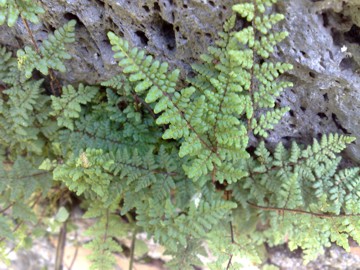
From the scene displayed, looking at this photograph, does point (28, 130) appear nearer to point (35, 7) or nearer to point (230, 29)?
point (35, 7)

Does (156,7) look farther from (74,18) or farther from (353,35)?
(353,35)

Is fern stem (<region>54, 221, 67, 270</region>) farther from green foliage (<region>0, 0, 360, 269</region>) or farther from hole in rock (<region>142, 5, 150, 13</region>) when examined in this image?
hole in rock (<region>142, 5, 150, 13</region>)

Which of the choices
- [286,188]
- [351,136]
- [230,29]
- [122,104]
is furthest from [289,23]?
[122,104]

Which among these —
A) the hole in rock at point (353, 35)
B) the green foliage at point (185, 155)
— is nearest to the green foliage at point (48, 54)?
the green foliage at point (185, 155)

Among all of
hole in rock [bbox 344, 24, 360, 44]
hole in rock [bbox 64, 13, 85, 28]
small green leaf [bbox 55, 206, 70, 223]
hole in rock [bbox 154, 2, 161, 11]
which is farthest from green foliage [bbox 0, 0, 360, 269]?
small green leaf [bbox 55, 206, 70, 223]

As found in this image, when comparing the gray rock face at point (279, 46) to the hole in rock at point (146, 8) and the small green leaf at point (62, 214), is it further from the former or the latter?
the small green leaf at point (62, 214)

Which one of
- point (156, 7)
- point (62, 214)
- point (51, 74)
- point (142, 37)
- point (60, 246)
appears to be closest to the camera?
point (156, 7)

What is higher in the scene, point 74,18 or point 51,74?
point 74,18

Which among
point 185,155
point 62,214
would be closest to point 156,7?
point 185,155
